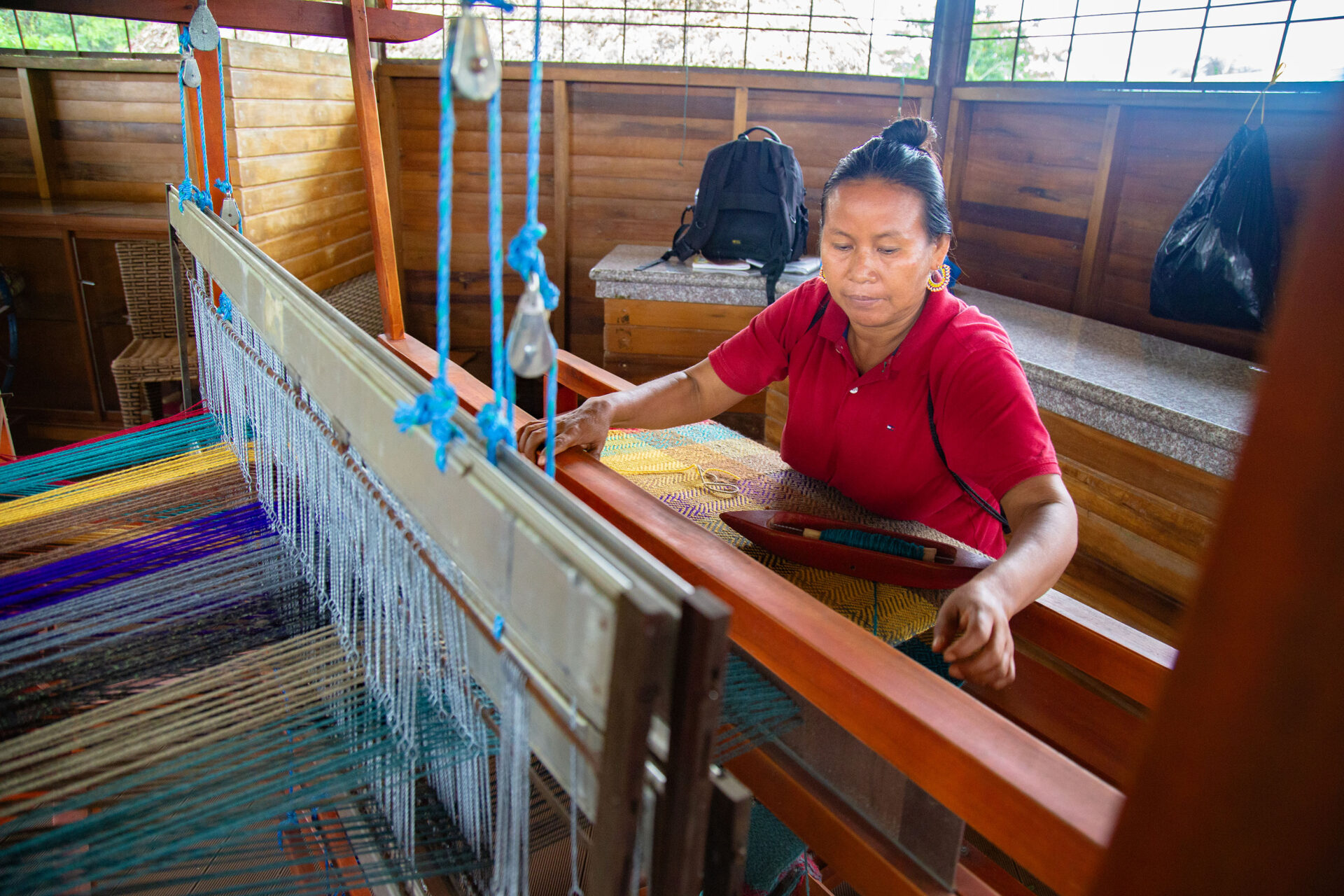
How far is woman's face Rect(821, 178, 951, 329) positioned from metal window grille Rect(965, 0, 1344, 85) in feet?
7.53

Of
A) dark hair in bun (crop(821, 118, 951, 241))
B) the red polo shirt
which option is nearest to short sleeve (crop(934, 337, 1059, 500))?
the red polo shirt

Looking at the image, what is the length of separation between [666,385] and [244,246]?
2.65 feet

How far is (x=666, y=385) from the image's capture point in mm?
1736

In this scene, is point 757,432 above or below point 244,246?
below

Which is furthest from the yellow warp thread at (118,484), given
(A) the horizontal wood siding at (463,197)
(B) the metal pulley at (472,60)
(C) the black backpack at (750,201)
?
(A) the horizontal wood siding at (463,197)

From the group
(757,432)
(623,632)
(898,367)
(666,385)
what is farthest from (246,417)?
(757,432)

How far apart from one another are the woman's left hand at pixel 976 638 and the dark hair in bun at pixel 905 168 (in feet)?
2.52

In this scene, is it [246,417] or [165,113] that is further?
[165,113]

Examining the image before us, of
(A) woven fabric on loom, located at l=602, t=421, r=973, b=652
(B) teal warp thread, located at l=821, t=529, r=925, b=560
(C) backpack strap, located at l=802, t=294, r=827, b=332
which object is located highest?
(C) backpack strap, located at l=802, t=294, r=827, b=332

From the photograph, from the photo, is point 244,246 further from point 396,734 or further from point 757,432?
point 757,432

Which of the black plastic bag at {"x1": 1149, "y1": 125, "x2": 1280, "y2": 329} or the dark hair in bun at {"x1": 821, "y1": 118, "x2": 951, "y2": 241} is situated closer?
the dark hair in bun at {"x1": 821, "y1": 118, "x2": 951, "y2": 241}

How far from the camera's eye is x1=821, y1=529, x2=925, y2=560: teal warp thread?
3.68 ft

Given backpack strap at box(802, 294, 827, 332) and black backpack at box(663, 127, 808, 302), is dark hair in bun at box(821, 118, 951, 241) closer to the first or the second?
backpack strap at box(802, 294, 827, 332)

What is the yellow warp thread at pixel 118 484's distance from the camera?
1435mm
